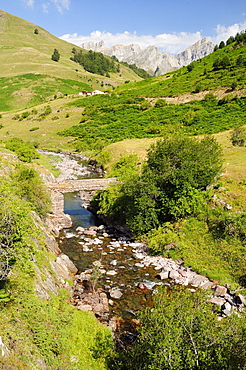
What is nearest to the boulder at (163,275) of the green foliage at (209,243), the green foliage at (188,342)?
the green foliage at (209,243)

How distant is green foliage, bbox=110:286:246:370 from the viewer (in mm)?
8414

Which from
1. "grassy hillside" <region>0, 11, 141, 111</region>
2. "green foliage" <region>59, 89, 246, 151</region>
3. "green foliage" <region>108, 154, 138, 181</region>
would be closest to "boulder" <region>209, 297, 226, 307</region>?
"green foliage" <region>108, 154, 138, 181</region>

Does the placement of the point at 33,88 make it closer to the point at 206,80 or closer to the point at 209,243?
the point at 206,80

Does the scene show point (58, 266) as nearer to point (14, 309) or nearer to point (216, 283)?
point (14, 309)

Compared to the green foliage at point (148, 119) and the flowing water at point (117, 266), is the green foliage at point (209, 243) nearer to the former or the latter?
the flowing water at point (117, 266)

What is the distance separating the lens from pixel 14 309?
10.2 metres

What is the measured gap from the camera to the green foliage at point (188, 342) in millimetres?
8414

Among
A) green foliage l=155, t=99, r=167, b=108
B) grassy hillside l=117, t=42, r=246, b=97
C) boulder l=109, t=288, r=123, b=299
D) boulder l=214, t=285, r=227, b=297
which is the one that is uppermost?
grassy hillside l=117, t=42, r=246, b=97

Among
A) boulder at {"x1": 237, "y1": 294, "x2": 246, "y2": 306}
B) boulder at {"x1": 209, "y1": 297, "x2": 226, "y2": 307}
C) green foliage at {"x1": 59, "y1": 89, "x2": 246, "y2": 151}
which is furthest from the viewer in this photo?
green foliage at {"x1": 59, "y1": 89, "x2": 246, "y2": 151}

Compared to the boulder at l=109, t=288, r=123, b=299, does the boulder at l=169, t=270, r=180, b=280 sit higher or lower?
lower

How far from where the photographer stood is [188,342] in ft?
29.5

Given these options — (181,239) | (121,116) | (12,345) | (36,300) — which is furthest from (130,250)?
(121,116)

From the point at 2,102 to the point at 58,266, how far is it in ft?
472

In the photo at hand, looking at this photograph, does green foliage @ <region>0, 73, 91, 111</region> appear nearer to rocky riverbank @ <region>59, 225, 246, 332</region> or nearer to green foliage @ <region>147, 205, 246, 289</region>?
rocky riverbank @ <region>59, 225, 246, 332</region>
